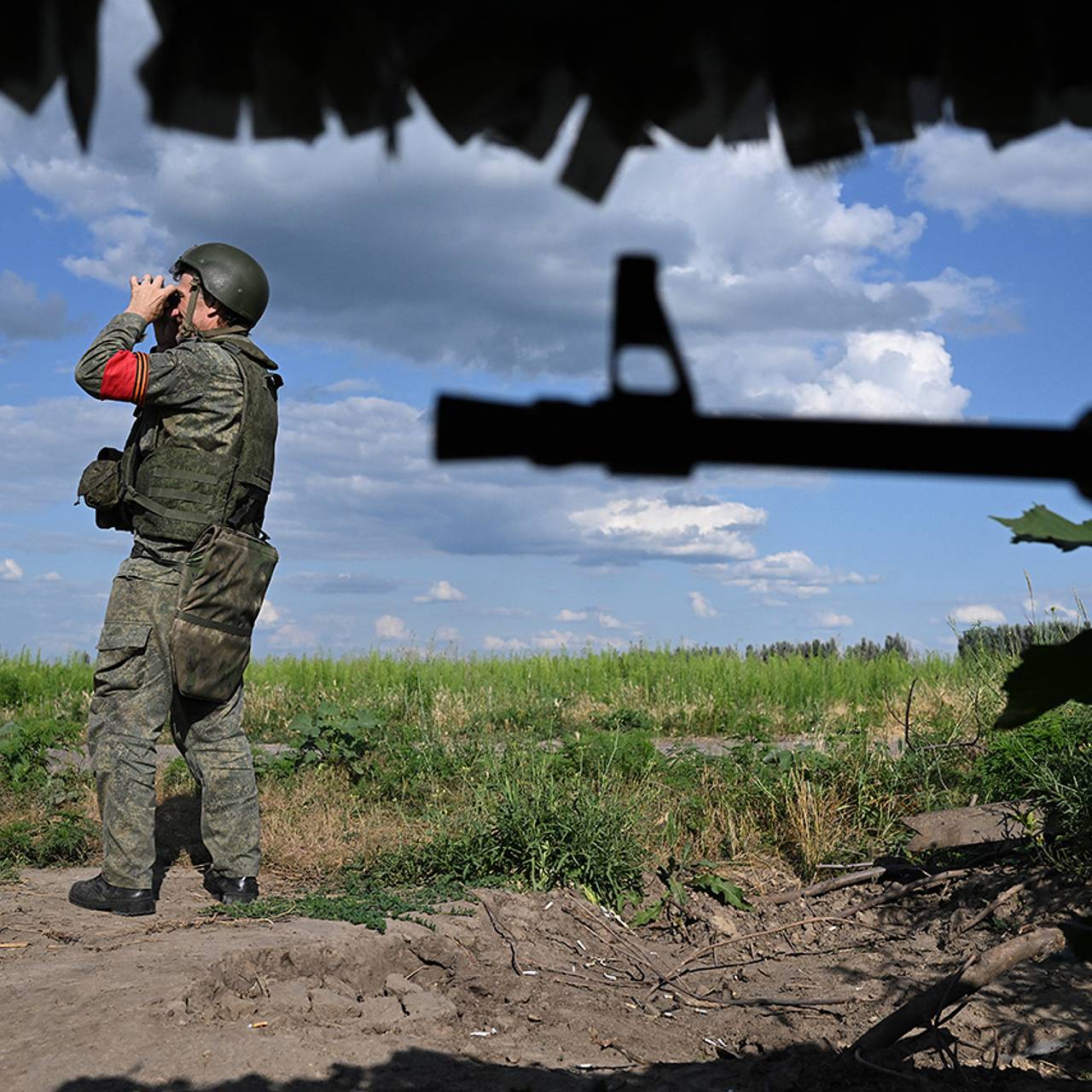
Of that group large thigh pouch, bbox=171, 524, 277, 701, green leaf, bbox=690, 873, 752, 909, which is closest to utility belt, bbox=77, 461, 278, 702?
large thigh pouch, bbox=171, 524, 277, 701

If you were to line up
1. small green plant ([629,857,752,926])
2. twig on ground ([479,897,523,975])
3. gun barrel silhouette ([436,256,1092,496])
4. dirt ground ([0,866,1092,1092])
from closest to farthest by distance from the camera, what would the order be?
gun barrel silhouette ([436,256,1092,496]) < dirt ground ([0,866,1092,1092]) < twig on ground ([479,897,523,975]) < small green plant ([629,857,752,926])

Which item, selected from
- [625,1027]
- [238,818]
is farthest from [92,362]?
[625,1027]

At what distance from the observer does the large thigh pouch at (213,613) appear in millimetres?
5508

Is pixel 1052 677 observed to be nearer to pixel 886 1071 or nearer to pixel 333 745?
pixel 886 1071

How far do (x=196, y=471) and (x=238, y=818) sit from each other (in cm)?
167

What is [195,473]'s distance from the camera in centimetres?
557

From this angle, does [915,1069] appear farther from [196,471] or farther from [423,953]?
[196,471]


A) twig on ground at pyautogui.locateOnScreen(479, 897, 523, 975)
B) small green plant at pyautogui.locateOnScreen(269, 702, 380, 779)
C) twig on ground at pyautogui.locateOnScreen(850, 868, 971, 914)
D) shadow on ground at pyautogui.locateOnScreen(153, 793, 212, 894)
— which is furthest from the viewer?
small green plant at pyautogui.locateOnScreen(269, 702, 380, 779)

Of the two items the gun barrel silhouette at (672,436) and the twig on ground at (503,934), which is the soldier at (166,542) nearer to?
the twig on ground at (503,934)

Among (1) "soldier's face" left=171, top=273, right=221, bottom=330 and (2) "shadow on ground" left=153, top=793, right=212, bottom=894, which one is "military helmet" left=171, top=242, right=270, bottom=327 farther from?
(2) "shadow on ground" left=153, top=793, right=212, bottom=894

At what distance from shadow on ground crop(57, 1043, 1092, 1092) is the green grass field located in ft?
6.18

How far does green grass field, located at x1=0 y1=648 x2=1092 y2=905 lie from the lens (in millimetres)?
5867

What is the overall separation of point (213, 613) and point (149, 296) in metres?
1.57

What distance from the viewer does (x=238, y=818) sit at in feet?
18.9
